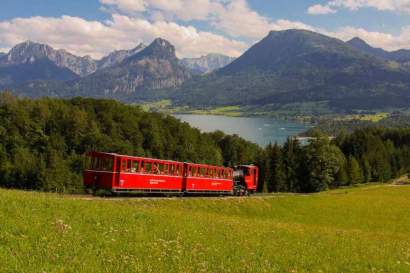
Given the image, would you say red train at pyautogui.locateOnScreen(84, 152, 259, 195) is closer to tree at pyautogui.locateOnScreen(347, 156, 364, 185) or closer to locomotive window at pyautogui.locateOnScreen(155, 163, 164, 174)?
locomotive window at pyautogui.locateOnScreen(155, 163, 164, 174)

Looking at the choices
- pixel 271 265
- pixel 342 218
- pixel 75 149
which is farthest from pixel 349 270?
pixel 75 149

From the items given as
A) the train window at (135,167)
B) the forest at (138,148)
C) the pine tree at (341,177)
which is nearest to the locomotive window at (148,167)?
the train window at (135,167)

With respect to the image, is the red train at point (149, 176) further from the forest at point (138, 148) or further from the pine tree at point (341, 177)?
the pine tree at point (341, 177)

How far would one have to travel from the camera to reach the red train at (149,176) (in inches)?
1457

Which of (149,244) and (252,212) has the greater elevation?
(149,244)

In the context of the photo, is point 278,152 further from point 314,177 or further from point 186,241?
point 186,241

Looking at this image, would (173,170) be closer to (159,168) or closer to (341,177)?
(159,168)

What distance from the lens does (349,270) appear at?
701 inches

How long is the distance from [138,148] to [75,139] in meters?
17.1

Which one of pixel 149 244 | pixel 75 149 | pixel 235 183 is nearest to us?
pixel 149 244

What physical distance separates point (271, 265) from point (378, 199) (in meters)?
49.7

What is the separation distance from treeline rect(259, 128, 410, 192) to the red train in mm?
50615

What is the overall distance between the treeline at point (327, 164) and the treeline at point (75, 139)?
17.9 meters

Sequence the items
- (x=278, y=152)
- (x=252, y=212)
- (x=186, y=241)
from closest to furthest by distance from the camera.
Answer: (x=186, y=241), (x=252, y=212), (x=278, y=152)
